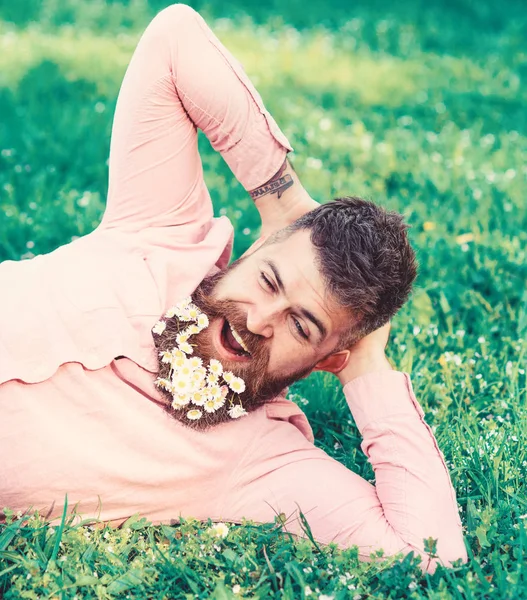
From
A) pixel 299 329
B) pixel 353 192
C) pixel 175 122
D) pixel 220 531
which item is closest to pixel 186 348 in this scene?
pixel 299 329

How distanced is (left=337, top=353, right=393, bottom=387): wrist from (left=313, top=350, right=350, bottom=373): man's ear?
23 mm

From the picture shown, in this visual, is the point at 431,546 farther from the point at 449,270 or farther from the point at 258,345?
the point at 449,270

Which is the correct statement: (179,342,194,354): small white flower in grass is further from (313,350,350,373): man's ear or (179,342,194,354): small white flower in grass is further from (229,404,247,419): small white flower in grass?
(313,350,350,373): man's ear

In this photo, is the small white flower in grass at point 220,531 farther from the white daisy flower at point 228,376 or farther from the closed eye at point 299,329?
the closed eye at point 299,329

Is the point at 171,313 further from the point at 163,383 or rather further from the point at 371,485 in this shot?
the point at 371,485

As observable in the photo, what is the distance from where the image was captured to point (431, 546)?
114 inches

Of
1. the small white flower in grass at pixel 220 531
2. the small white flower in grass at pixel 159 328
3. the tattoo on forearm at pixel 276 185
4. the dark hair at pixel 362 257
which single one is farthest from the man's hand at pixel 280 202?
the small white flower in grass at pixel 220 531

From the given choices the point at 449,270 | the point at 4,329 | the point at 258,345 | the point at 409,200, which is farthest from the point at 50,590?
the point at 409,200

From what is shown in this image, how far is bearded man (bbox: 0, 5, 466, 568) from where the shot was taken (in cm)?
299

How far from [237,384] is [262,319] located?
0.30 m

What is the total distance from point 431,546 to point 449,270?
8.04 feet

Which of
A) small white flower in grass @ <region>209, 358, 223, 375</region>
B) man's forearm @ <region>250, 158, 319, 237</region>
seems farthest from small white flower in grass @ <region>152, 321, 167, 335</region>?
man's forearm @ <region>250, 158, 319, 237</region>

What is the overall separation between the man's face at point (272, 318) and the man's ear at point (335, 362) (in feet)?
0.65

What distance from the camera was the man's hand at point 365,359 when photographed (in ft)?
11.3
